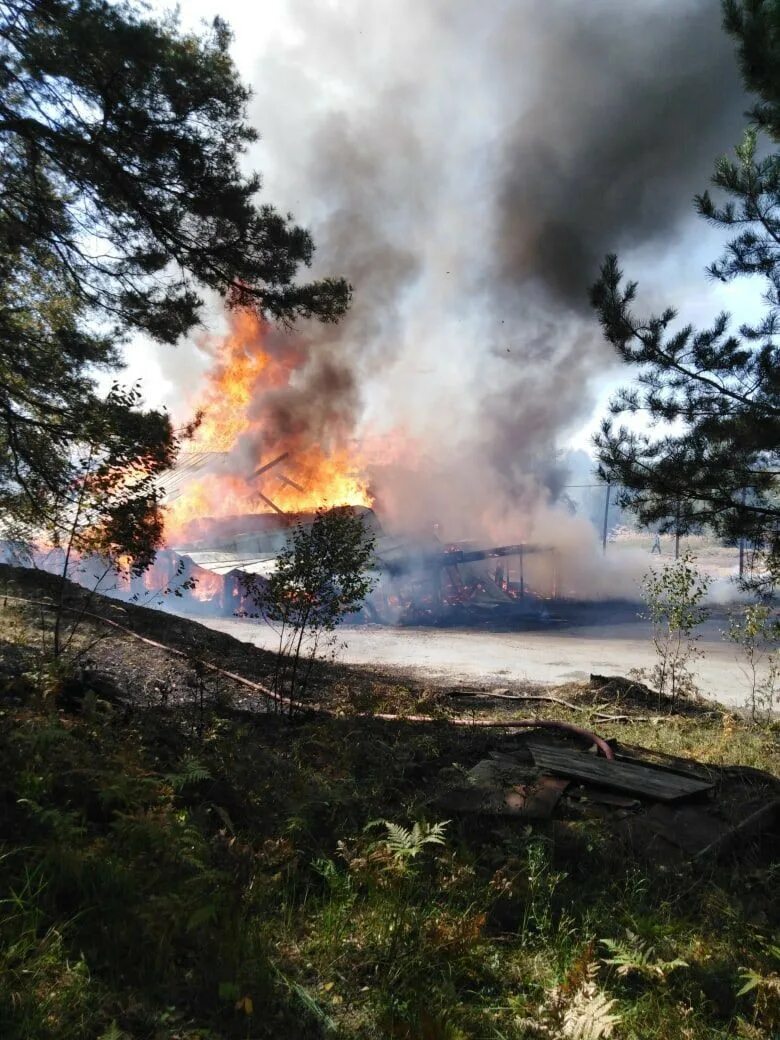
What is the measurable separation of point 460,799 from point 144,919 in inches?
93.1

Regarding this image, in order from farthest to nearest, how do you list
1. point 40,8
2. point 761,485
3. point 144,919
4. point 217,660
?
point 217,660
point 761,485
point 40,8
point 144,919

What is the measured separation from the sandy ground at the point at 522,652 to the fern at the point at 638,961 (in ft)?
27.1

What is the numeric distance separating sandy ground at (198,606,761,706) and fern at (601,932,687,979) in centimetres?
828

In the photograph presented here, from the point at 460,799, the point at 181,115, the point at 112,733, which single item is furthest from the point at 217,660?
the point at 181,115

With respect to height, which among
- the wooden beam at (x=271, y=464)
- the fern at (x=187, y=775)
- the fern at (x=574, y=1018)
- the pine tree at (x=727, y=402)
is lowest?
the fern at (x=574, y=1018)

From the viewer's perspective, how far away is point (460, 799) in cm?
421

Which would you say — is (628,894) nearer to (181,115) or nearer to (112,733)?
(112,733)

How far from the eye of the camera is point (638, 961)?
2.50 m

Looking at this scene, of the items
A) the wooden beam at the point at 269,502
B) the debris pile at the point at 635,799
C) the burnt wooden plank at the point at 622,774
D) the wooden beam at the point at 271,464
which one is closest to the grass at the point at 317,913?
the debris pile at the point at 635,799

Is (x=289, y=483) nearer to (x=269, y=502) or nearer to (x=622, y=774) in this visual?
(x=269, y=502)

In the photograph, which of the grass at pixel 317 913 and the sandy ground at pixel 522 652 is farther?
the sandy ground at pixel 522 652

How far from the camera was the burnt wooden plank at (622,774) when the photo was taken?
445cm

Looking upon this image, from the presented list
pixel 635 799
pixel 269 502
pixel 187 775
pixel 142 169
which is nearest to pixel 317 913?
pixel 187 775

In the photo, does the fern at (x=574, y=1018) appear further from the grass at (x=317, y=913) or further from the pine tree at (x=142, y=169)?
the pine tree at (x=142, y=169)
